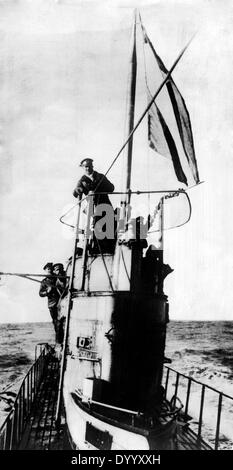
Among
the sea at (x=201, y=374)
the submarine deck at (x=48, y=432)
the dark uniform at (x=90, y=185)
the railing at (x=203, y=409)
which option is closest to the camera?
the submarine deck at (x=48, y=432)

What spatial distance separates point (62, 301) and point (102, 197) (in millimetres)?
3754

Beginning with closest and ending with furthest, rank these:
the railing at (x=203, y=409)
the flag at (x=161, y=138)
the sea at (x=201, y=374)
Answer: the flag at (x=161, y=138) → the railing at (x=203, y=409) → the sea at (x=201, y=374)

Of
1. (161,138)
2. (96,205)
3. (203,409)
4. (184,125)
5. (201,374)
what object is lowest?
(201,374)

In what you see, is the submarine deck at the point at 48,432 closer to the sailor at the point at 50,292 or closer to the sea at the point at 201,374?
the sea at the point at 201,374

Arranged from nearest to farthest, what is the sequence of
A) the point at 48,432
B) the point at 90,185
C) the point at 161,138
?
the point at 161,138 < the point at 48,432 < the point at 90,185

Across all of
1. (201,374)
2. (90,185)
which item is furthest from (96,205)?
(201,374)

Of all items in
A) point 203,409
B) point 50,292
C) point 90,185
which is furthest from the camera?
point 203,409

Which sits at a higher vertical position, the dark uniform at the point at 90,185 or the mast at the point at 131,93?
the mast at the point at 131,93

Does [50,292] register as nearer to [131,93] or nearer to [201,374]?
[131,93]

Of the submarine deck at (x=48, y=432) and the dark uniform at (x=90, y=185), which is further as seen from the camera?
the dark uniform at (x=90, y=185)

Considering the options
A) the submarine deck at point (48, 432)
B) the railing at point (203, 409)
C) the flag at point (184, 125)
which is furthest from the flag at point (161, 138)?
the submarine deck at point (48, 432)

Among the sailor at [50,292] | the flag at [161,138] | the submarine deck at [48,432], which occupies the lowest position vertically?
the submarine deck at [48,432]
